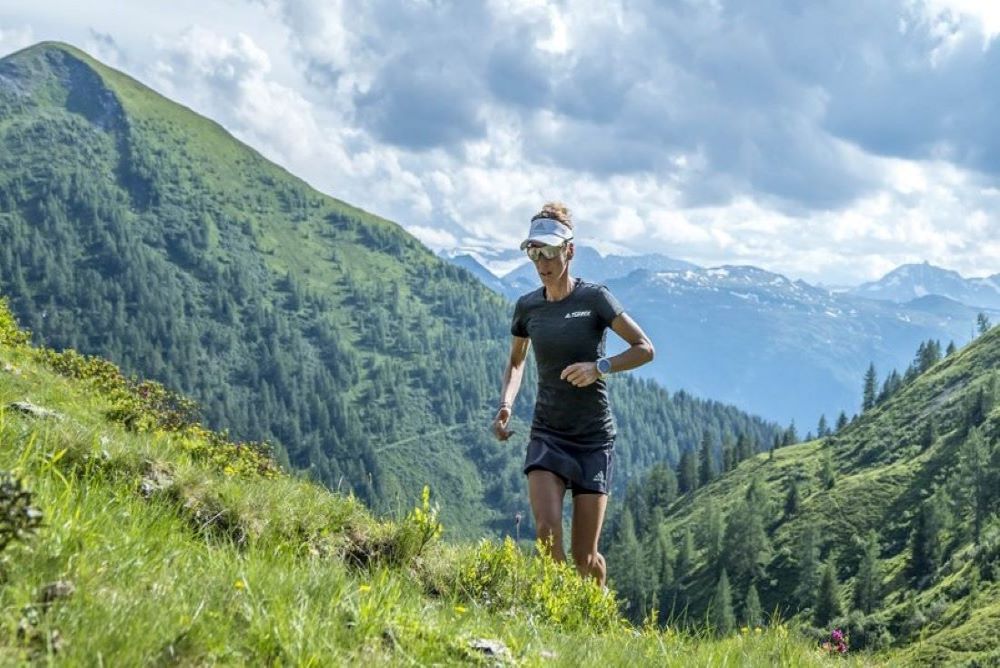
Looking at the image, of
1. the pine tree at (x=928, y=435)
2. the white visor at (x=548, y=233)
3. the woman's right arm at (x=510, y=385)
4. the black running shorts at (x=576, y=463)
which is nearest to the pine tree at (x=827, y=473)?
the pine tree at (x=928, y=435)

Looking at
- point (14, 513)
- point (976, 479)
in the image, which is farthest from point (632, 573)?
point (14, 513)

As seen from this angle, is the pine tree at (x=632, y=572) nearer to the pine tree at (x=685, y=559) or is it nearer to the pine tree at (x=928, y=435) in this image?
the pine tree at (x=685, y=559)

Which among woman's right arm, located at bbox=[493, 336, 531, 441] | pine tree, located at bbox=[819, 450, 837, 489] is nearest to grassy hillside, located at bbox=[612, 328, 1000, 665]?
pine tree, located at bbox=[819, 450, 837, 489]

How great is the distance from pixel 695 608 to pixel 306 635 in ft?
438

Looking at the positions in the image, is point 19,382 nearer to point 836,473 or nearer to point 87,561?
point 87,561

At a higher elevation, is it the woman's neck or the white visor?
the white visor

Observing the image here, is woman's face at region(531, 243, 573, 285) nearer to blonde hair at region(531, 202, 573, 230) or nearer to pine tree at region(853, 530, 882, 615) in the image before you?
blonde hair at region(531, 202, 573, 230)

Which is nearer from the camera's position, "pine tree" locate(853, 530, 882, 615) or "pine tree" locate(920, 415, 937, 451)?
"pine tree" locate(853, 530, 882, 615)

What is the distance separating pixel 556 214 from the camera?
786cm

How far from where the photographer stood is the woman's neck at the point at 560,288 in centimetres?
795

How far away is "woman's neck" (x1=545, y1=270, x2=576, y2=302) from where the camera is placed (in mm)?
7953

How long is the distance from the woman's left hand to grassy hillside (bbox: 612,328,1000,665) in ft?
266

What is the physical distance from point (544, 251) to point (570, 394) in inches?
53.2

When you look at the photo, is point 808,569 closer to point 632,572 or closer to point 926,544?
point 926,544
